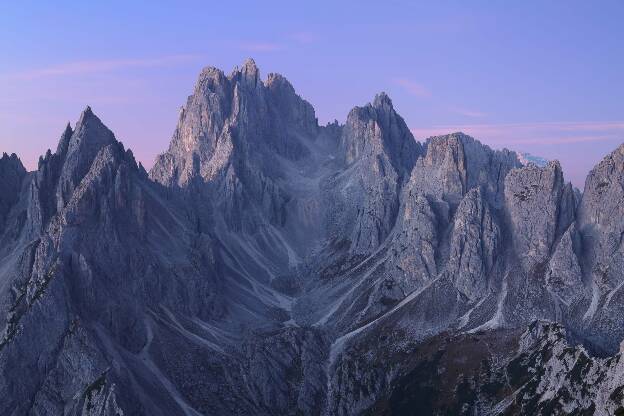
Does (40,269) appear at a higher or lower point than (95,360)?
higher

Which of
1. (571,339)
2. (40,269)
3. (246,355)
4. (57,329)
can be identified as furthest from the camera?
(246,355)

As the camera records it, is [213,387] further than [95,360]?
Yes

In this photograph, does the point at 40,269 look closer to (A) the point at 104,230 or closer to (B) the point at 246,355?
(A) the point at 104,230

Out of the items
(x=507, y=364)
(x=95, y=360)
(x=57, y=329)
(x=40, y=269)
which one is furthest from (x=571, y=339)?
(x=40, y=269)

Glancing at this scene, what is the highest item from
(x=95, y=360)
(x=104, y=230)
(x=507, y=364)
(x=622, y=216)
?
(x=104, y=230)

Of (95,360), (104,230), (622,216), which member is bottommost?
(95,360)

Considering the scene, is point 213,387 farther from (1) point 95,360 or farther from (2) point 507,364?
(2) point 507,364

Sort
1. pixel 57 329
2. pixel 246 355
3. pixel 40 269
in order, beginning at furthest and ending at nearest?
pixel 246 355, pixel 40 269, pixel 57 329

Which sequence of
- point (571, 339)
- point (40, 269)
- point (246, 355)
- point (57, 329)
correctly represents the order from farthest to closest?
point (246, 355)
point (40, 269)
point (57, 329)
point (571, 339)

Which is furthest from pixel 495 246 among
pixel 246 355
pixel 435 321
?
pixel 246 355
